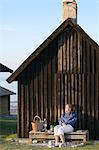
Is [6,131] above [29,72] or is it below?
below

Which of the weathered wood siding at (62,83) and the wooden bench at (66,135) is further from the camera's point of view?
the weathered wood siding at (62,83)

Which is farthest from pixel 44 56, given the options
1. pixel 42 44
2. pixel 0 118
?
pixel 0 118

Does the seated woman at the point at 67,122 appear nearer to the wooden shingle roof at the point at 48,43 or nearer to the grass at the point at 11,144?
the grass at the point at 11,144

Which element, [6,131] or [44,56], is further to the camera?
[6,131]

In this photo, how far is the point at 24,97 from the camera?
52.7 feet

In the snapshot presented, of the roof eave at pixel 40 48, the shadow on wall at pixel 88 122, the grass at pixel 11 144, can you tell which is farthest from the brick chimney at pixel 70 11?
the grass at pixel 11 144

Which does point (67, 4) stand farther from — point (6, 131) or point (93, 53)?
point (6, 131)

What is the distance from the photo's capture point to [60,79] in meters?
15.9

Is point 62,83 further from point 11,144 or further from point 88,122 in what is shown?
point 11,144

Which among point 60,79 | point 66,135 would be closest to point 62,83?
point 60,79

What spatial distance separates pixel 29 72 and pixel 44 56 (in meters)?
0.76

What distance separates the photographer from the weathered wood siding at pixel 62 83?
1573 centimetres

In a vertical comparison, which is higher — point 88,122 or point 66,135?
point 88,122

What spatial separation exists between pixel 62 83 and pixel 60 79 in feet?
0.51
